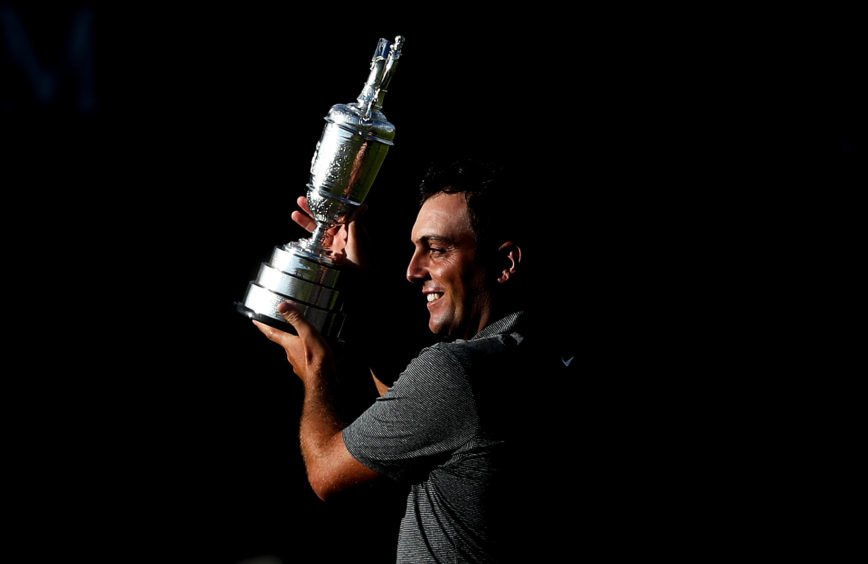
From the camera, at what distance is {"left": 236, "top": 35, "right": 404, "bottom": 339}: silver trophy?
68.5 inches

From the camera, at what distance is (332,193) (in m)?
1.79

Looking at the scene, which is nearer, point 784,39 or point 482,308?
point 482,308

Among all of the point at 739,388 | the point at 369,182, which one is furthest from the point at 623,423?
the point at 369,182

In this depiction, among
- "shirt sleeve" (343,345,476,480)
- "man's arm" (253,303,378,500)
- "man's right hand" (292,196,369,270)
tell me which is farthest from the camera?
"man's right hand" (292,196,369,270)

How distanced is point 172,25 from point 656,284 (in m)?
1.50

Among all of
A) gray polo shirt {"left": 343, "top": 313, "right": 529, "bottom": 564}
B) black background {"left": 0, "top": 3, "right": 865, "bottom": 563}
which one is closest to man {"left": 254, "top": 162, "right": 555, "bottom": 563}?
gray polo shirt {"left": 343, "top": 313, "right": 529, "bottom": 564}

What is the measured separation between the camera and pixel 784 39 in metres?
2.02

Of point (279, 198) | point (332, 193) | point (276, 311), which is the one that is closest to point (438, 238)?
point (332, 193)

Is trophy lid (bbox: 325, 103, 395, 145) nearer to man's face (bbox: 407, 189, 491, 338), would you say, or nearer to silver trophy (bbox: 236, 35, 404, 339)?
silver trophy (bbox: 236, 35, 404, 339)

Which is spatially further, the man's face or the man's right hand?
the man's right hand

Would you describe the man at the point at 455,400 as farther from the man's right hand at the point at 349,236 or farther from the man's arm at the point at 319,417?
the man's right hand at the point at 349,236

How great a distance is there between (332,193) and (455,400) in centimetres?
62

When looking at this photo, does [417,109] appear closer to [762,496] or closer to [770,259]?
[770,259]

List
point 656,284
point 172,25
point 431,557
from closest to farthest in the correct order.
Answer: point 431,557
point 172,25
point 656,284
